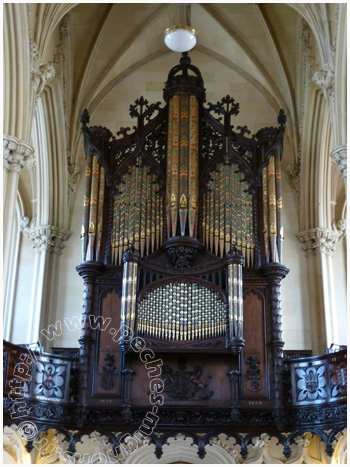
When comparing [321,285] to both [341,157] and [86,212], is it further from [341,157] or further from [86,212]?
[86,212]

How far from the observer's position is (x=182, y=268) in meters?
15.6

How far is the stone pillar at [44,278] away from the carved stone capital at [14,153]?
5.39m

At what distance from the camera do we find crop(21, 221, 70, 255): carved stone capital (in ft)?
65.4

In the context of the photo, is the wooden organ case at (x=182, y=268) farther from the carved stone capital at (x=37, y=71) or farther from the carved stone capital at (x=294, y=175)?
the carved stone capital at (x=294, y=175)

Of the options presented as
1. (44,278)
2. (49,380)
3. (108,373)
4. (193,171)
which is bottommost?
(49,380)

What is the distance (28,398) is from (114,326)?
2.25 meters

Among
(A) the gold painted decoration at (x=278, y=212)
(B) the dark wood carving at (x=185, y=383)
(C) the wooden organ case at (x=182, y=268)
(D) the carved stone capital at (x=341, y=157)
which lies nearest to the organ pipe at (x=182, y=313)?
(C) the wooden organ case at (x=182, y=268)

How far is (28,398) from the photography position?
1407cm

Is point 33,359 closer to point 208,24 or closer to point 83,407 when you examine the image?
point 83,407

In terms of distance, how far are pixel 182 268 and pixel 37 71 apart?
4885mm

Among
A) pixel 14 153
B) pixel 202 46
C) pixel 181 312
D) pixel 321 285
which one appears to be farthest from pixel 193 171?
pixel 202 46

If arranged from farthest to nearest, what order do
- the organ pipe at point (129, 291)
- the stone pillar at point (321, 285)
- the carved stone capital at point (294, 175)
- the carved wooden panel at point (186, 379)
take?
the carved stone capital at point (294, 175) < the stone pillar at point (321, 285) < the organ pipe at point (129, 291) < the carved wooden panel at point (186, 379)

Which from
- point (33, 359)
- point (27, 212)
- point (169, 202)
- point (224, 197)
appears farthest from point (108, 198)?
point (27, 212)

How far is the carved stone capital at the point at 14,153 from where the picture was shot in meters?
14.4
